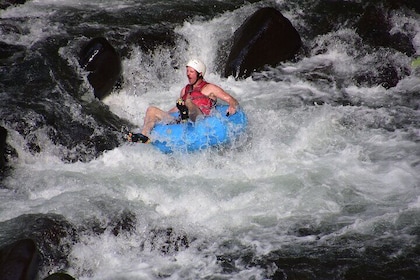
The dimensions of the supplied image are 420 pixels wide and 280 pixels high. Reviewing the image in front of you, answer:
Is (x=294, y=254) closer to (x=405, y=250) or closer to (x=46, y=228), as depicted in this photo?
(x=405, y=250)

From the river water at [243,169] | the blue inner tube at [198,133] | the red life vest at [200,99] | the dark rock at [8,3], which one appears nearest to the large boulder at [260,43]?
the river water at [243,169]

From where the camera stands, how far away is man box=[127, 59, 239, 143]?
23.2 feet

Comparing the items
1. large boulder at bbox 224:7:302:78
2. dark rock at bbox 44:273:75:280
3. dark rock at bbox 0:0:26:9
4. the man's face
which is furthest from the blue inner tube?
dark rock at bbox 0:0:26:9

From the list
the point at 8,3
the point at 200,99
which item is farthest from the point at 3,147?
the point at 8,3

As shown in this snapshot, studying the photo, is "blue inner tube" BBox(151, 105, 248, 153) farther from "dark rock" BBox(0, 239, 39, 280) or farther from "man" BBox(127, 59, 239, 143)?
"dark rock" BBox(0, 239, 39, 280)

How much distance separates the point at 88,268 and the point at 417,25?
23.4 ft

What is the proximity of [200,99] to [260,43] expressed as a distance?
221 cm

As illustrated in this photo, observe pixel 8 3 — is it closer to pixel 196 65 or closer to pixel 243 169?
pixel 196 65

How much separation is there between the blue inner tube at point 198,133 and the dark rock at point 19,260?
231 cm

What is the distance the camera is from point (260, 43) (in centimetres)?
909

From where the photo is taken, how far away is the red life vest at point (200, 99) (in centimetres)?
724

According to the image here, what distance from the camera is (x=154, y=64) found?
9188 mm

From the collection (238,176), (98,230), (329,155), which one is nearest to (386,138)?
(329,155)

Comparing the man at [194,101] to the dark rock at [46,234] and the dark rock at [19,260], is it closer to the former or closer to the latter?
the dark rock at [46,234]
